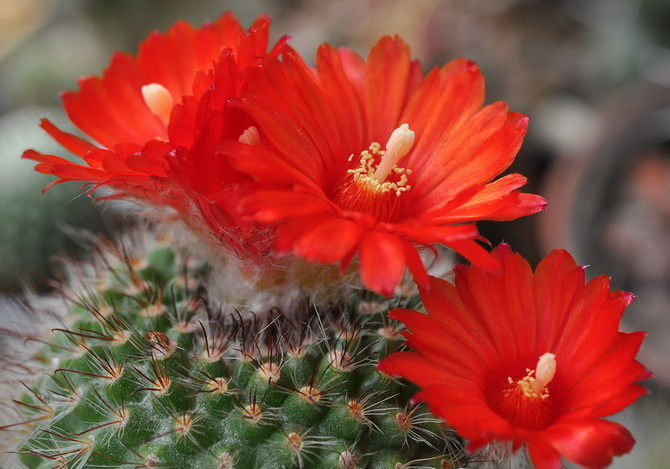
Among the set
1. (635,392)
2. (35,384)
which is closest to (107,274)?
(35,384)

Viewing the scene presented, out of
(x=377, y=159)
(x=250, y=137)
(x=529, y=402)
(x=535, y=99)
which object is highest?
(x=250, y=137)

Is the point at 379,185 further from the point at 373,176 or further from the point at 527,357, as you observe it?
the point at 527,357

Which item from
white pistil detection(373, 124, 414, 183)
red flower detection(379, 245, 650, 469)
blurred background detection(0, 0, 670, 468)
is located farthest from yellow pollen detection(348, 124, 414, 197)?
blurred background detection(0, 0, 670, 468)

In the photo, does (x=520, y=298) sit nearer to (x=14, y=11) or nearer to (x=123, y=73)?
(x=123, y=73)

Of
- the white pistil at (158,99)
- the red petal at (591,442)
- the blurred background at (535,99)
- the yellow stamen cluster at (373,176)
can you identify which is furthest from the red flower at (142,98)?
the blurred background at (535,99)

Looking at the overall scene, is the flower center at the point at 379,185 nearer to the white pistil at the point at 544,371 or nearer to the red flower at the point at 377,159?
the red flower at the point at 377,159

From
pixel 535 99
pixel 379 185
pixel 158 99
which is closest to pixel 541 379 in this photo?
pixel 379 185
